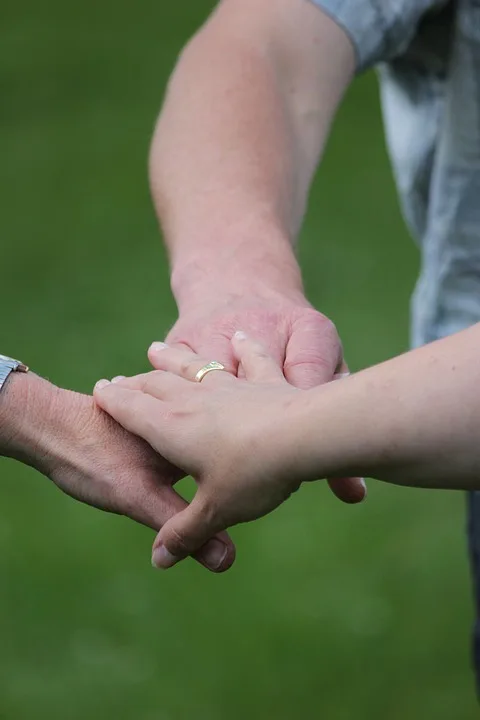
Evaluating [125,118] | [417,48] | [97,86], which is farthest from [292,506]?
[97,86]

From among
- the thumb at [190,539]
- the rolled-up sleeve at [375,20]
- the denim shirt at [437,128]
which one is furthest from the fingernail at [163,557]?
the rolled-up sleeve at [375,20]

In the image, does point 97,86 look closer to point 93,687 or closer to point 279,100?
point 93,687

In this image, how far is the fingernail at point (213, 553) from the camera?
1229mm

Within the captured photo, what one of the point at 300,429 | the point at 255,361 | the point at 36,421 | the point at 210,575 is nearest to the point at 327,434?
the point at 300,429

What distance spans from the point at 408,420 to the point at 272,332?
0.32 meters

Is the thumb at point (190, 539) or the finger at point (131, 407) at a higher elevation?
the finger at point (131, 407)

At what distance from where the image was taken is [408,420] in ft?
3.25

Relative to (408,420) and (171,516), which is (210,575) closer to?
(171,516)

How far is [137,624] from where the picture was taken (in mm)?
2434

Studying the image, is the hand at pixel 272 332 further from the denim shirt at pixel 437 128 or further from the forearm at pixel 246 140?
the denim shirt at pixel 437 128

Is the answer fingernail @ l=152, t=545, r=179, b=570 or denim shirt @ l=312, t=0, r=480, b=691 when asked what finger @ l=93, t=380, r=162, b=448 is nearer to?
fingernail @ l=152, t=545, r=179, b=570

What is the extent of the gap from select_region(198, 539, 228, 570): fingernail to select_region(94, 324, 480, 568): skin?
0.03 m

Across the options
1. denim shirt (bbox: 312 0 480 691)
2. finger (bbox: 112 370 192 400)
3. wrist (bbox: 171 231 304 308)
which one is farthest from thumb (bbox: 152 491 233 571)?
denim shirt (bbox: 312 0 480 691)

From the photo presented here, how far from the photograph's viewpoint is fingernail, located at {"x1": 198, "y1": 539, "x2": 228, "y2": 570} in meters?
1.23
